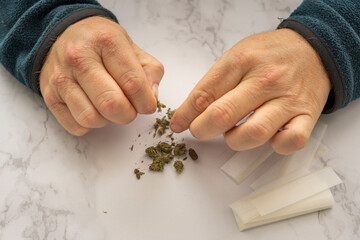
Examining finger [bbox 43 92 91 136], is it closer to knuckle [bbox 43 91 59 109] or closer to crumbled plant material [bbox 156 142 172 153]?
knuckle [bbox 43 91 59 109]

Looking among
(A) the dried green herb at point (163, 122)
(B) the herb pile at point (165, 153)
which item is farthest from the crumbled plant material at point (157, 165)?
(A) the dried green herb at point (163, 122)

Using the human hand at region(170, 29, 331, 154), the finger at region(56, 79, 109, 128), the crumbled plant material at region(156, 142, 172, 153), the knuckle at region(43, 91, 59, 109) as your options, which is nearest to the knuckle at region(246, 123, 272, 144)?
the human hand at region(170, 29, 331, 154)

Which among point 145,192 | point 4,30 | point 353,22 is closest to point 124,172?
point 145,192

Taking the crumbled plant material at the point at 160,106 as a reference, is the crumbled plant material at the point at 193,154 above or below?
below

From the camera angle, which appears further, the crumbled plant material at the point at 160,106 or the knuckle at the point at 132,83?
the crumbled plant material at the point at 160,106

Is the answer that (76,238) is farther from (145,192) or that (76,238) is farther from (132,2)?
(132,2)

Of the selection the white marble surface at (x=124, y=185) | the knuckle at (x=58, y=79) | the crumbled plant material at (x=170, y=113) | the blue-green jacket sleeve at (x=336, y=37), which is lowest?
the white marble surface at (x=124, y=185)

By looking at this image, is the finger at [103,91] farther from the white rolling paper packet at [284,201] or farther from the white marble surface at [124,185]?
the white rolling paper packet at [284,201]
